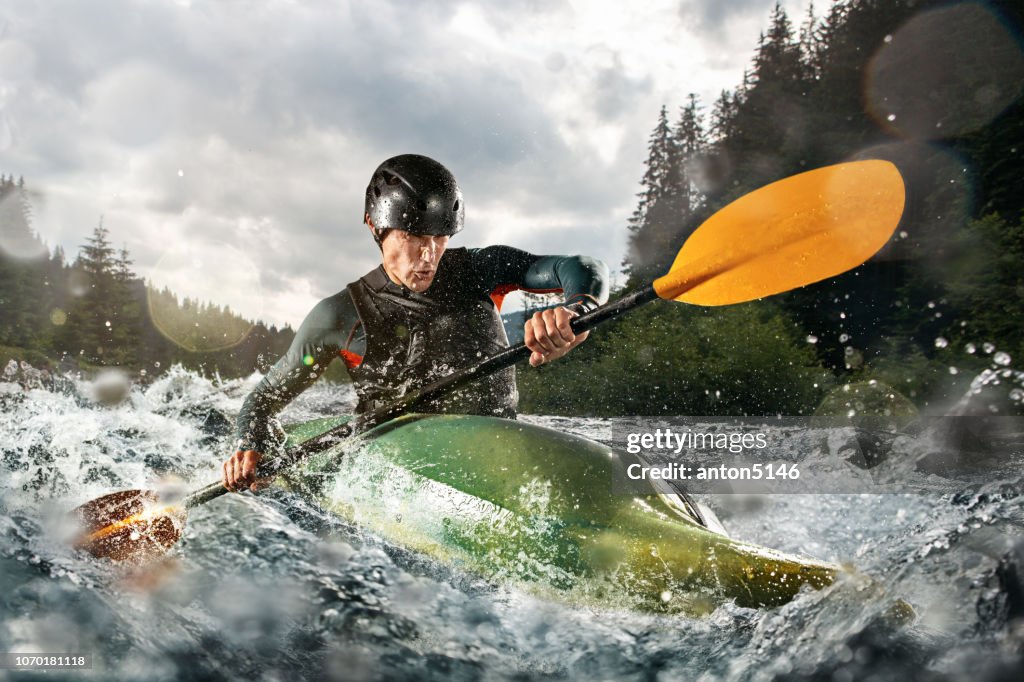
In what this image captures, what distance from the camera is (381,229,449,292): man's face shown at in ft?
10.3

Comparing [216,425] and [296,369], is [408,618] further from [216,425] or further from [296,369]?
[216,425]

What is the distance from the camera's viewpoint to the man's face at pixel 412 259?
315 cm

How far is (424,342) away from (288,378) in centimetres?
68

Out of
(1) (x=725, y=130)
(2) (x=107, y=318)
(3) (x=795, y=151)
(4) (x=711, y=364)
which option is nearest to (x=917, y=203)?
(3) (x=795, y=151)

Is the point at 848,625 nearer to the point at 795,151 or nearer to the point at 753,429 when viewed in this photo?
the point at 753,429

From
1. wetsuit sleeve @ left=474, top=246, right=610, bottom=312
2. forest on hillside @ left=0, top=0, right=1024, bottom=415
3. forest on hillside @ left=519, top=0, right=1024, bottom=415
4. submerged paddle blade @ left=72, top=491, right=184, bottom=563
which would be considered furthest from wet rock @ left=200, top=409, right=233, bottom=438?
forest on hillside @ left=519, top=0, right=1024, bottom=415

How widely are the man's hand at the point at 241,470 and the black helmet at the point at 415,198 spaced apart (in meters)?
1.23

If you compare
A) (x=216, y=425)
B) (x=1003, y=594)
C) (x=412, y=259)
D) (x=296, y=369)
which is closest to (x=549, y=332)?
(x=412, y=259)

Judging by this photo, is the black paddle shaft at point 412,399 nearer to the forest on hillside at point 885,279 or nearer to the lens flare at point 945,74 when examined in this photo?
the forest on hillside at point 885,279

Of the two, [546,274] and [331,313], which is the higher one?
[546,274]

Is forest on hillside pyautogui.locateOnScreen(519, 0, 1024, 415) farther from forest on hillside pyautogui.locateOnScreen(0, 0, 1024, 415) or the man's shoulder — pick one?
the man's shoulder

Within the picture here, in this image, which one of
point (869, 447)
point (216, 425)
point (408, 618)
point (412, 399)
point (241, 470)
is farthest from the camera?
point (869, 447)

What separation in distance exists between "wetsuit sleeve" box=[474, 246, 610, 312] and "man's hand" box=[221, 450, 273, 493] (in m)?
1.40

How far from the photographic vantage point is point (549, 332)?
94.9 inches
